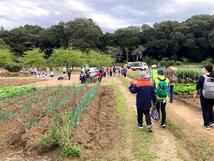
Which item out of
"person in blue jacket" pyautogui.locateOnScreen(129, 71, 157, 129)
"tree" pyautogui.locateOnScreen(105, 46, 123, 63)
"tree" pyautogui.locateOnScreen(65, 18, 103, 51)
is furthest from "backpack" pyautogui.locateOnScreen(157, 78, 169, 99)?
"tree" pyautogui.locateOnScreen(105, 46, 123, 63)

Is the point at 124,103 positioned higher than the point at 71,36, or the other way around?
the point at 71,36

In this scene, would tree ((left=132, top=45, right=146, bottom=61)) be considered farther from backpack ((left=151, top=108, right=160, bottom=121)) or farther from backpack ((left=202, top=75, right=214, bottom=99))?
backpack ((left=202, top=75, right=214, bottom=99))

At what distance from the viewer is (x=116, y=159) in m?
7.82

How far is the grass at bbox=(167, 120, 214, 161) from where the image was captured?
8289 mm

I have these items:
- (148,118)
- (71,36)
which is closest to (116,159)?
(148,118)

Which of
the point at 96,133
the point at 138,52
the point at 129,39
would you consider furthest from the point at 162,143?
the point at 129,39

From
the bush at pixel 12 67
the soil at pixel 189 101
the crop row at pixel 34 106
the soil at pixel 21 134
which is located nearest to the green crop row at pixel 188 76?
the soil at pixel 189 101

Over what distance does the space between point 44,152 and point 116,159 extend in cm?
152

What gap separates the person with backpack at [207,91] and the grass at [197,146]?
1074 millimetres

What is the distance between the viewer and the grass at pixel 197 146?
8289mm

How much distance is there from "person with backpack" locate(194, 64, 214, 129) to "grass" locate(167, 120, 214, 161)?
107 centimetres

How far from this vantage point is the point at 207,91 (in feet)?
35.7

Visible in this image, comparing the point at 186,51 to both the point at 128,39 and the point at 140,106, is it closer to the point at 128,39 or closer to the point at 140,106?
the point at 128,39

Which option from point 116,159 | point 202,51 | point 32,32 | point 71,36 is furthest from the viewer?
point 32,32
